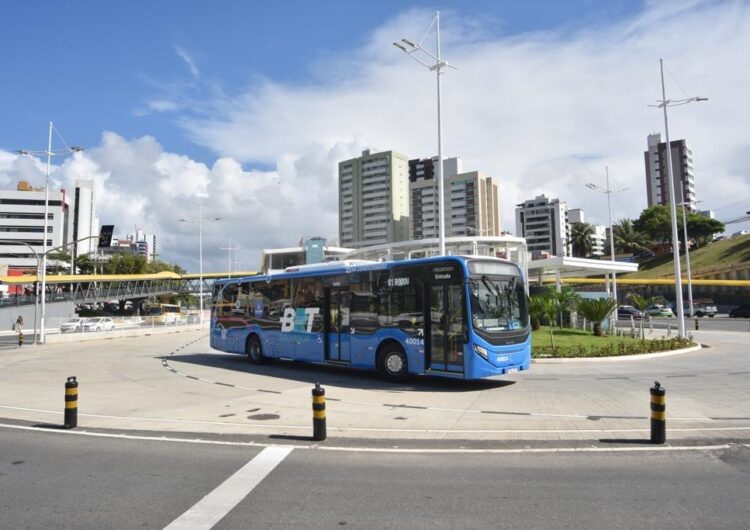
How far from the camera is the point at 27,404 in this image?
1245cm

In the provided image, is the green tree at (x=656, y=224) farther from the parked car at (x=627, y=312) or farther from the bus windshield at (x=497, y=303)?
the bus windshield at (x=497, y=303)

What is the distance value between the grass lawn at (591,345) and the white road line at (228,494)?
14558 mm

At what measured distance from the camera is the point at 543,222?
17412cm

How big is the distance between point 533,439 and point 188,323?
5127 cm

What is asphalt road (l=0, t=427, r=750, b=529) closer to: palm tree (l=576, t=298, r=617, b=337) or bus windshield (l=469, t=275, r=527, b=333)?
bus windshield (l=469, t=275, r=527, b=333)

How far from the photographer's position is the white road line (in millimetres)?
5301

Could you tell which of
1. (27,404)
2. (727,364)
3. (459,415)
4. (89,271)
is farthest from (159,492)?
(89,271)

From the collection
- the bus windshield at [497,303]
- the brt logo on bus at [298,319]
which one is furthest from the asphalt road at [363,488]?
the brt logo on bus at [298,319]

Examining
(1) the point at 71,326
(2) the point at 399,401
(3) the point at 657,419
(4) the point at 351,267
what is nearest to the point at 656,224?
(1) the point at 71,326

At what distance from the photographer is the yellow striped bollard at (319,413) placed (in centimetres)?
849

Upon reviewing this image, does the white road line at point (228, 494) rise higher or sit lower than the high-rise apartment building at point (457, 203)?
lower

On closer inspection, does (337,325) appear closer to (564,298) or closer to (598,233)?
(564,298)

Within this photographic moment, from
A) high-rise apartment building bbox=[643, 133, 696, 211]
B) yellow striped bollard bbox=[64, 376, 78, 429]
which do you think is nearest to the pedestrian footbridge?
yellow striped bollard bbox=[64, 376, 78, 429]

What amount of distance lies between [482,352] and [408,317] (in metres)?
2.25
